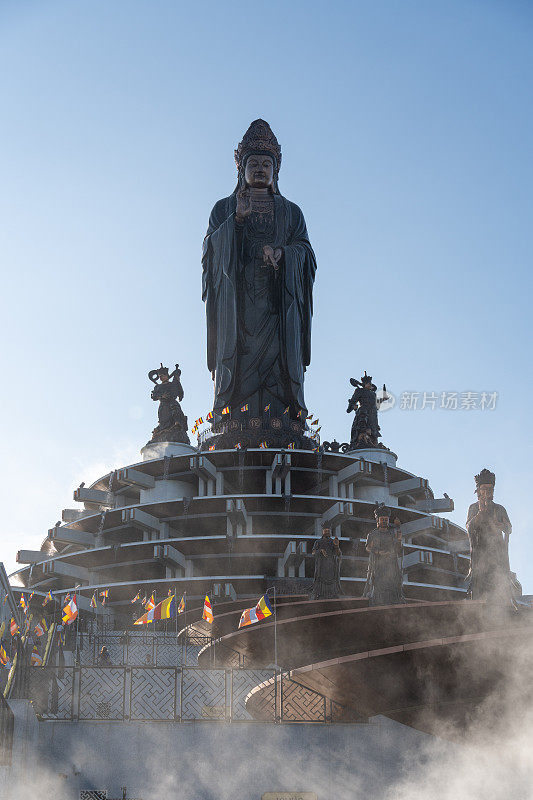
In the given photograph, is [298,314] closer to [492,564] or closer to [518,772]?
[492,564]

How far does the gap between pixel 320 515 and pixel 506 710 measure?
2080 centimetres

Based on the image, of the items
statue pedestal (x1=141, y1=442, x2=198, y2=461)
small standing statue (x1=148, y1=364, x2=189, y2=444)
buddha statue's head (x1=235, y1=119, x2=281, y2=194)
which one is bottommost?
statue pedestal (x1=141, y1=442, x2=198, y2=461)

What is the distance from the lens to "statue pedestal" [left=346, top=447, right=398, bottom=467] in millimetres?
39750

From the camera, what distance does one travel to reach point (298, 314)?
40.1m

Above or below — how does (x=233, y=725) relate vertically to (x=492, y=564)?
below

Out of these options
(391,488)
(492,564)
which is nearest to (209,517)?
(391,488)

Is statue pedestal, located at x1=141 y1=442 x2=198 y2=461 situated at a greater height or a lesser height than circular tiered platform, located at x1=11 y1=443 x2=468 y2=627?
greater

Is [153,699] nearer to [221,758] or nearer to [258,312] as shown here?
[221,758]

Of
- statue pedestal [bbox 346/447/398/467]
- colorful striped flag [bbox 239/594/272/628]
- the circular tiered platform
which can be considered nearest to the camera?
colorful striped flag [bbox 239/594/272/628]

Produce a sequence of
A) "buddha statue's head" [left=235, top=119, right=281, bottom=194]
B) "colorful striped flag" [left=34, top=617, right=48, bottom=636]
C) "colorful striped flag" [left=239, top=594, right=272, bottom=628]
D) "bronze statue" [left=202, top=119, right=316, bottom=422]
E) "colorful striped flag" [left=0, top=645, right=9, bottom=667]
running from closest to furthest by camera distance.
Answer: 1. "colorful striped flag" [left=0, top=645, right=9, bottom=667]
2. "colorful striped flag" [left=239, top=594, right=272, bottom=628]
3. "colorful striped flag" [left=34, top=617, right=48, bottom=636]
4. "bronze statue" [left=202, top=119, right=316, bottom=422]
5. "buddha statue's head" [left=235, top=119, right=281, bottom=194]

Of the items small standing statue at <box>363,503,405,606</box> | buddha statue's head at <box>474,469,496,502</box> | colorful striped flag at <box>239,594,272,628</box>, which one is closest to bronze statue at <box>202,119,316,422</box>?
colorful striped flag at <box>239,594,272,628</box>

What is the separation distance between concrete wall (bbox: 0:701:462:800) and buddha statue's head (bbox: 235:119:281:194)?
30.6 metres

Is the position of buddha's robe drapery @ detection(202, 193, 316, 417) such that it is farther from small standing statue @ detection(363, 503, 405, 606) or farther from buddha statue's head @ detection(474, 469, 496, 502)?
buddha statue's head @ detection(474, 469, 496, 502)

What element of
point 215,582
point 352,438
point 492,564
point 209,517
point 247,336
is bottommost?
point 492,564
